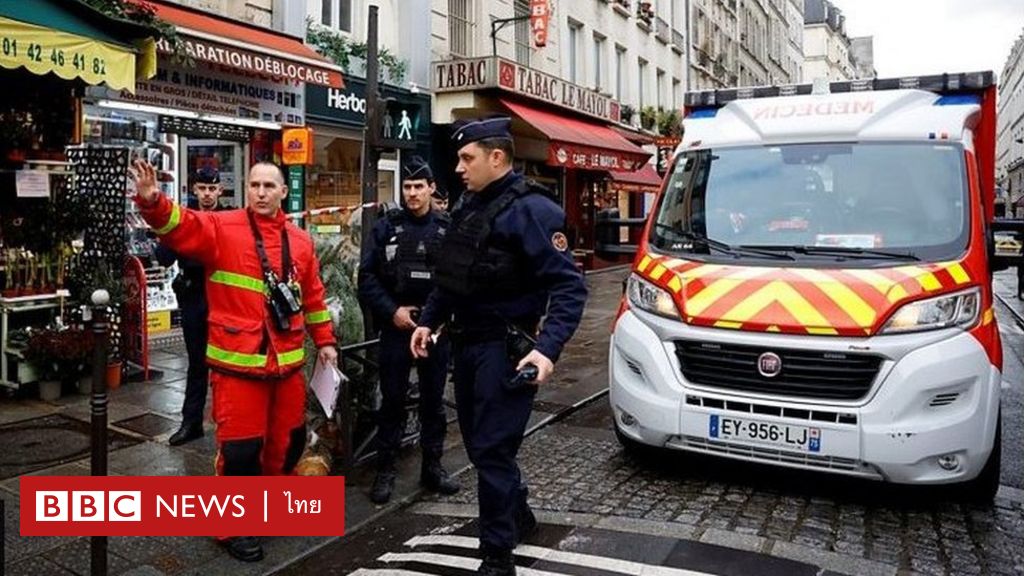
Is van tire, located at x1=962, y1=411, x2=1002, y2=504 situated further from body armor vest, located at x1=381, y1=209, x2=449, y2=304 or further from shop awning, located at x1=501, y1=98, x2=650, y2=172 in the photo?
shop awning, located at x1=501, y1=98, x2=650, y2=172

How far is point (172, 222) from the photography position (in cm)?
350

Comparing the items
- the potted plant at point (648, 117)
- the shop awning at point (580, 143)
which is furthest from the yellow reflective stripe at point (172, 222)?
the potted plant at point (648, 117)

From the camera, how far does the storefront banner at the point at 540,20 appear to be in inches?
679

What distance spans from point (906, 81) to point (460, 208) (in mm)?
3715

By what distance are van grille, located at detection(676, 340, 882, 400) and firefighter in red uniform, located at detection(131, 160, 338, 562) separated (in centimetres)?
220

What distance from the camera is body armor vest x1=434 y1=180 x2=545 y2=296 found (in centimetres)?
356

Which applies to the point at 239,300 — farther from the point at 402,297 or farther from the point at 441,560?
the point at 441,560

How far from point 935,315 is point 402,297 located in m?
2.93

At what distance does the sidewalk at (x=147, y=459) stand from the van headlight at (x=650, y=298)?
160 centimetres

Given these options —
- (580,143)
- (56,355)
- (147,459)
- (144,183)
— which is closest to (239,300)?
(144,183)

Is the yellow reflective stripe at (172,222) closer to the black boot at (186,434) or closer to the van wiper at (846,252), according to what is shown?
the black boot at (186,434)

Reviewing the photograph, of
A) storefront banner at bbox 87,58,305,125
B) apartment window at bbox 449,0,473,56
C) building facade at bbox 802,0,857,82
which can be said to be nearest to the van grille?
storefront banner at bbox 87,58,305,125

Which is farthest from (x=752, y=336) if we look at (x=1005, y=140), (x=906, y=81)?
(x=1005, y=140)

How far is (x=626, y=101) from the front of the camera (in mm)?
24531
